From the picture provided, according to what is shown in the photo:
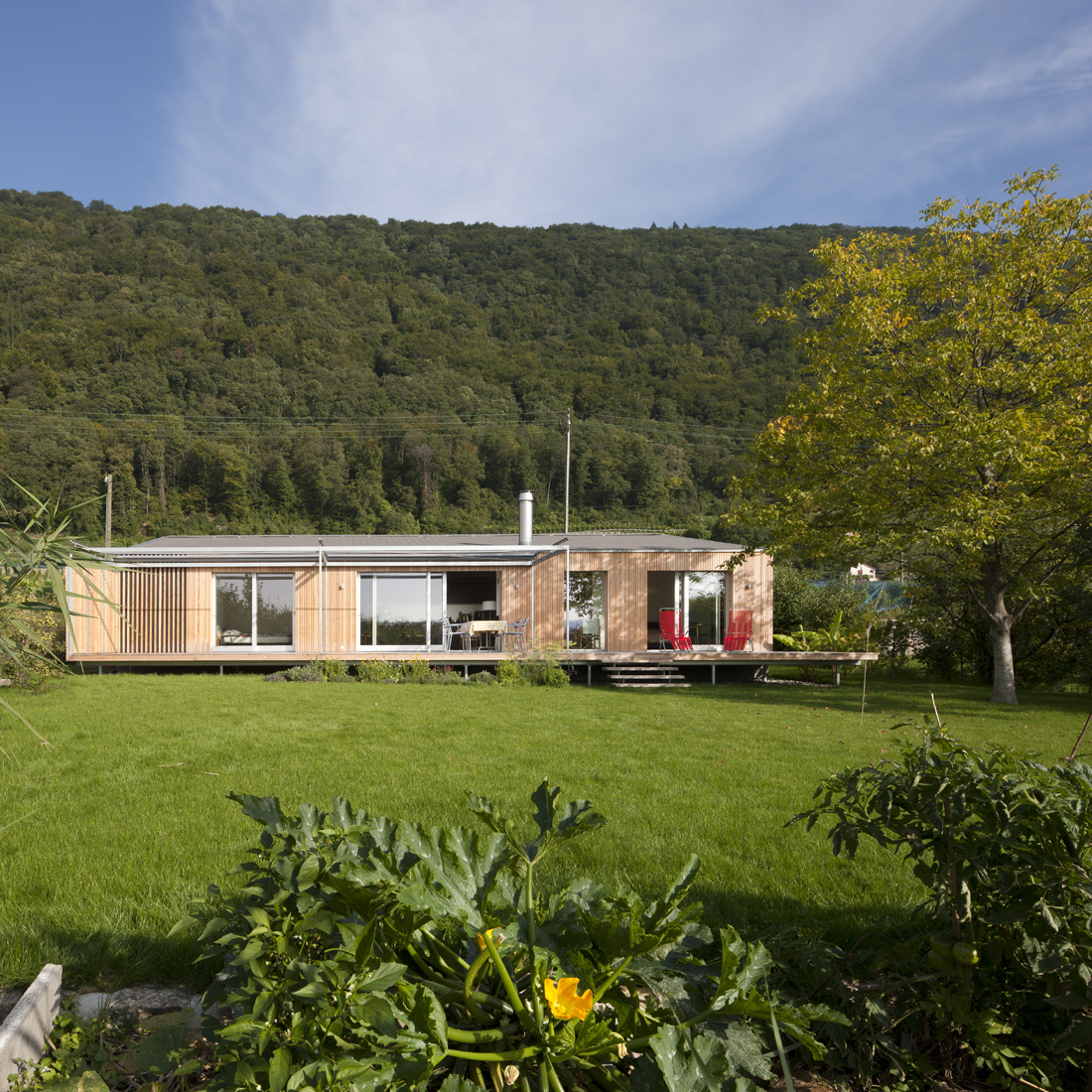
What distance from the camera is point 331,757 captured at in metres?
5.24

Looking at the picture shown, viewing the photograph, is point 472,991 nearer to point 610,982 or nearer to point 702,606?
point 610,982

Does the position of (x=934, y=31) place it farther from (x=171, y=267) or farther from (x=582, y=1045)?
(x=171, y=267)

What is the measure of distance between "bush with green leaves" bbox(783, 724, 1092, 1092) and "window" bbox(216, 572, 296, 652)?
14.1 m

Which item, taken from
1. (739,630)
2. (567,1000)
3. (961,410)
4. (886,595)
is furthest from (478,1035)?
(886,595)

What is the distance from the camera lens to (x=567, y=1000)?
1.15 meters

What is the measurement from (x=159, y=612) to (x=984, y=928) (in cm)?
1525

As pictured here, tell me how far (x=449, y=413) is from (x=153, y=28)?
Answer: 3037 cm

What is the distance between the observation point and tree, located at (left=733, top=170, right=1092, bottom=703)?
1003cm

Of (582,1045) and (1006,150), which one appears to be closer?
(582,1045)

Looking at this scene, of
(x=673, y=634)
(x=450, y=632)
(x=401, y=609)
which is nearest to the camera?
(x=450, y=632)

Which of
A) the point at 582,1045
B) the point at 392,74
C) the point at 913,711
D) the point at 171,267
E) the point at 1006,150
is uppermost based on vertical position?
the point at 171,267

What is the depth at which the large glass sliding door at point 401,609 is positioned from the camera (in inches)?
577

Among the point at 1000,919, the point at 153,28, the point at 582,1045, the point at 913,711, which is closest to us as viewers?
the point at 582,1045

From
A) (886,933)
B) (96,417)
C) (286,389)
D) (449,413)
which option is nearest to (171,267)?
(286,389)
